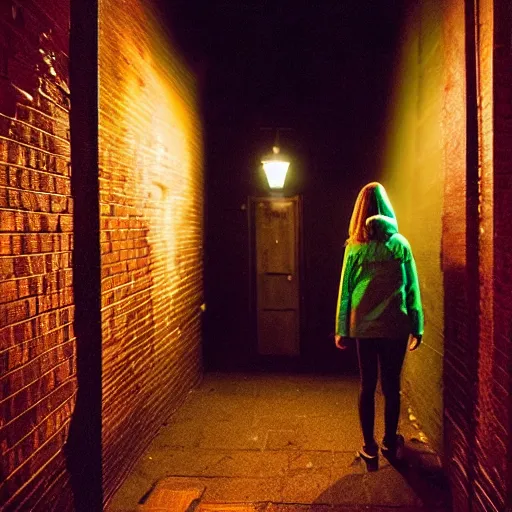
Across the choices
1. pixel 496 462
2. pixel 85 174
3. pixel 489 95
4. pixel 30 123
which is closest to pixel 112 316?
pixel 85 174

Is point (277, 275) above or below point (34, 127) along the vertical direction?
below

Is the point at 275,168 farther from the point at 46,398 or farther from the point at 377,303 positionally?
the point at 46,398

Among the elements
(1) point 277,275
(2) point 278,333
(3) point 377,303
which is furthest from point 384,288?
(2) point 278,333

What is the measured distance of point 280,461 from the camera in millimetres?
4133

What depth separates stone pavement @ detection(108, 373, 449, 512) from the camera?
3.52 m

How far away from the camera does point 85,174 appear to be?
3336 millimetres

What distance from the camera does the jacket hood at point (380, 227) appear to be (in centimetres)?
381

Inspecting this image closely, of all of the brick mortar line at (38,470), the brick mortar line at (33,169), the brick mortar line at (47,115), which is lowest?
the brick mortar line at (38,470)

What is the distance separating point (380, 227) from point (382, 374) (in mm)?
1246

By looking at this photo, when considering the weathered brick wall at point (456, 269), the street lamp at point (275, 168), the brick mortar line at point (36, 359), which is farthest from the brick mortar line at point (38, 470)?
the street lamp at point (275, 168)

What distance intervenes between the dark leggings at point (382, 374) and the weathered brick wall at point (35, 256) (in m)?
2.30

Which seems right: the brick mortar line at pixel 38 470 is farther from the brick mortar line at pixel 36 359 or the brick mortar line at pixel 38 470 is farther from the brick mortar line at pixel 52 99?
the brick mortar line at pixel 52 99

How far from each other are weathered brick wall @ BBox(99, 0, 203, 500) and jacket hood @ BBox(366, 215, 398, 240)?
2093mm

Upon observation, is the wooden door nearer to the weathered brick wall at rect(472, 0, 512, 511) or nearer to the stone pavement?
the stone pavement
